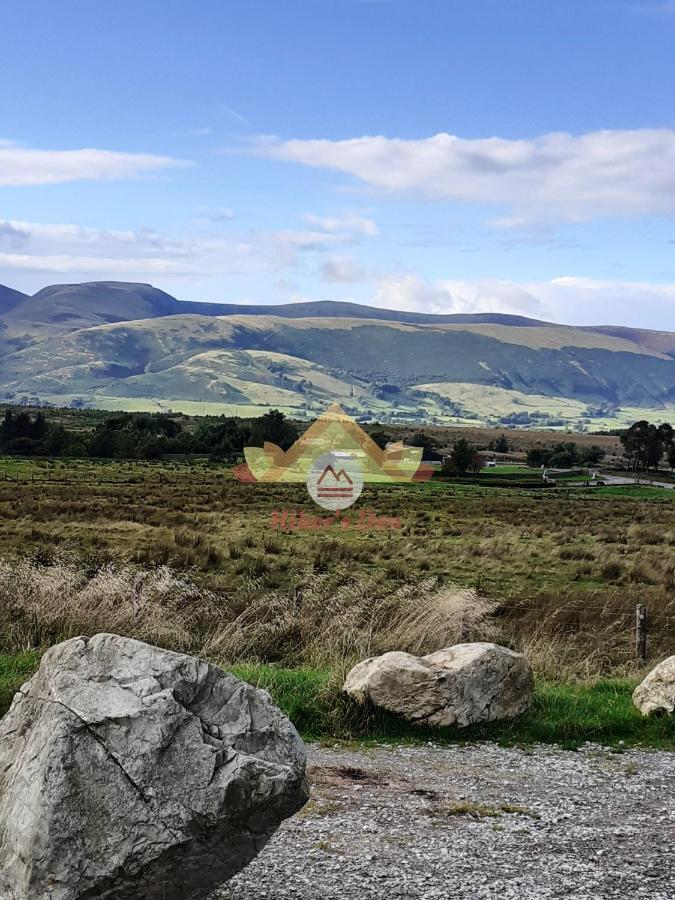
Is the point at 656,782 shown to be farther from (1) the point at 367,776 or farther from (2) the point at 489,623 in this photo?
(2) the point at 489,623

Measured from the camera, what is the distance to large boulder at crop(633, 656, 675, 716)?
36.7ft

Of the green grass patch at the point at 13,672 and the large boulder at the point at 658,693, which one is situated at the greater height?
the large boulder at the point at 658,693

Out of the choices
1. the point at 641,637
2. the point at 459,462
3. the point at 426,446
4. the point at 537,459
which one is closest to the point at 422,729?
the point at 641,637

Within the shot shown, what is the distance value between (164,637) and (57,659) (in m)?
7.11

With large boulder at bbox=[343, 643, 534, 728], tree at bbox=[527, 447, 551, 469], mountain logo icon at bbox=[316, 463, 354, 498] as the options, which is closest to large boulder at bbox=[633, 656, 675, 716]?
large boulder at bbox=[343, 643, 534, 728]

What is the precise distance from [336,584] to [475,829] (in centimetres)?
1868

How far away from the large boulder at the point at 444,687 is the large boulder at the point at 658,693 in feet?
5.77

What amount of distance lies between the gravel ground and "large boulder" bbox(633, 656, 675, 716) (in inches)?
32.1

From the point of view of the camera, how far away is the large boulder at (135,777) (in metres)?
5.28

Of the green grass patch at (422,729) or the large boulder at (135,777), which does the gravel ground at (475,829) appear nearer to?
the green grass patch at (422,729)

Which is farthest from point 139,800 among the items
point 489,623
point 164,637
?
point 489,623

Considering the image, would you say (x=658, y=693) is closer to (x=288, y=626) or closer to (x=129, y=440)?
(x=288, y=626)

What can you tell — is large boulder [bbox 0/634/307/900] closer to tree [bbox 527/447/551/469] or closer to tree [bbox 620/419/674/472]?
tree [bbox 620/419/674/472]

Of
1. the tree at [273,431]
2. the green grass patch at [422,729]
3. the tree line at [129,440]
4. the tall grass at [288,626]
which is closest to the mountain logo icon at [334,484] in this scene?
the tree at [273,431]
